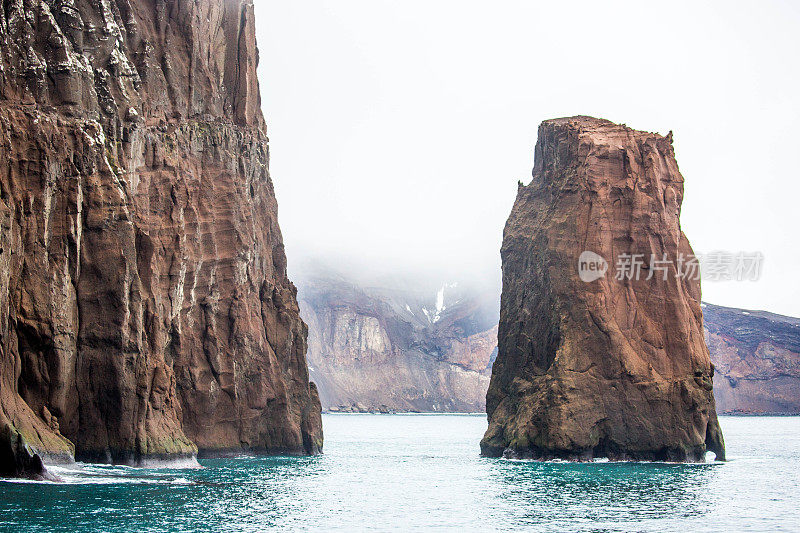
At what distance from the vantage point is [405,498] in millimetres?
64125

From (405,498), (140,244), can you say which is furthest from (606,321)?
(140,244)

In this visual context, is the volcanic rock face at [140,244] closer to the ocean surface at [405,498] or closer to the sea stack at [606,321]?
the ocean surface at [405,498]

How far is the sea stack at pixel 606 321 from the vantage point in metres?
88.2

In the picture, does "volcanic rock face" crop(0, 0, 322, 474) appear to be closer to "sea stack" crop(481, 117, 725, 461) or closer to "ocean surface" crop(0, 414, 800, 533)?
"ocean surface" crop(0, 414, 800, 533)

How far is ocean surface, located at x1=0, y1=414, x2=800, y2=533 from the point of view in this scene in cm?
4900

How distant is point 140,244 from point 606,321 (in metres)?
40.6

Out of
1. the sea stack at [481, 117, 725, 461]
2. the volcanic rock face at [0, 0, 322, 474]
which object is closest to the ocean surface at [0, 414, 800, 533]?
the sea stack at [481, 117, 725, 461]

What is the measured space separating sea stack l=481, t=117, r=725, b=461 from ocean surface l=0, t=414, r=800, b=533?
3.52 metres

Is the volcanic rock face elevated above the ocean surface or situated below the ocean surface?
above

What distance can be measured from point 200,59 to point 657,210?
42067 mm

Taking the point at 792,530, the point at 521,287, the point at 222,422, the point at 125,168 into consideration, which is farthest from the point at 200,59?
the point at 792,530

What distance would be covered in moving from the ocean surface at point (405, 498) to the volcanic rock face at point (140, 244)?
4.45 m

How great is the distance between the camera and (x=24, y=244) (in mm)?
61500

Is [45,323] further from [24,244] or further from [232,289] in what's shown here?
[232,289]
